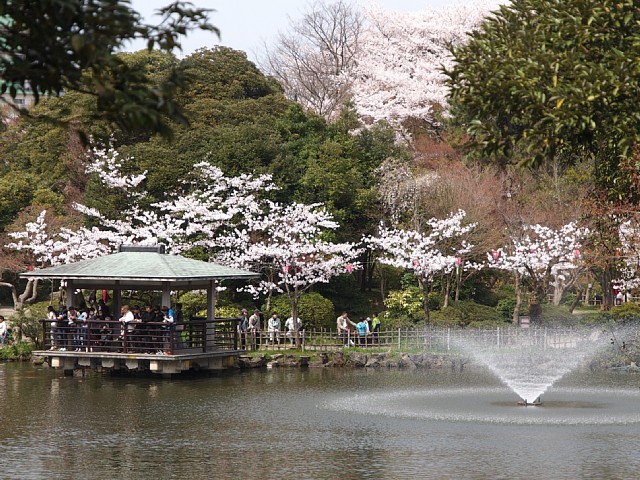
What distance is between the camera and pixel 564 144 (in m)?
16.0

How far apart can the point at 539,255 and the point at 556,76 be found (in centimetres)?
2888

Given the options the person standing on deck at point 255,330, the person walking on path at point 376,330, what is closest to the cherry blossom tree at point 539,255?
the person walking on path at point 376,330

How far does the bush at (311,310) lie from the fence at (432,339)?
247 centimetres

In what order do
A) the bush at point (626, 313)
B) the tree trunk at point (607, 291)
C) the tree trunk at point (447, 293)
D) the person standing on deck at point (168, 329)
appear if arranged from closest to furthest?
the person standing on deck at point (168, 329) < the bush at point (626, 313) < the tree trunk at point (447, 293) < the tree trunk at point (607, 291)

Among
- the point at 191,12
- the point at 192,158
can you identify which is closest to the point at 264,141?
the point at 192,158

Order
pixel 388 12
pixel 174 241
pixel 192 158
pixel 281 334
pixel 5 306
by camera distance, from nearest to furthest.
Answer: pixel 281 334 < pixel 174 241 < pixel 192 158 < pixel 5 306 < pixel 388 12

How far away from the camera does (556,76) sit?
13.7 m

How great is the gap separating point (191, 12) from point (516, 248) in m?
34.0

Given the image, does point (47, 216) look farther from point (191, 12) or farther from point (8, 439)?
point (191, 12)

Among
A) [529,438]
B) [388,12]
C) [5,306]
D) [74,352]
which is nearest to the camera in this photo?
[529,438]

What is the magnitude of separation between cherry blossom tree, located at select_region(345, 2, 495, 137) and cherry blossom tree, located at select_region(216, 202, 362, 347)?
58.5 feet

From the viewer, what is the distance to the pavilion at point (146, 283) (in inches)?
1249

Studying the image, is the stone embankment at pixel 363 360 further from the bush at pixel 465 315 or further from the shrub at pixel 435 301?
the shrub at pixel 435 301

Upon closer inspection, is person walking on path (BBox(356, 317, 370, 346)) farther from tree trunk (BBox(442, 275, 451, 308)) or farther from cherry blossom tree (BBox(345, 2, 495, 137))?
cherry blossom tree (BBox(345, 2, 495, 137))
